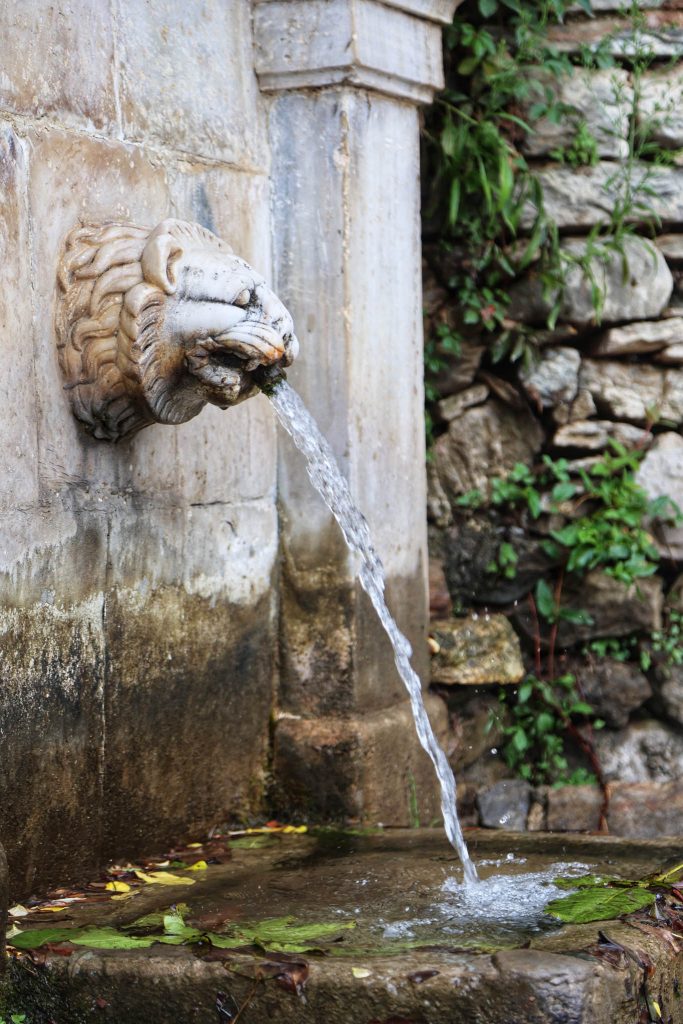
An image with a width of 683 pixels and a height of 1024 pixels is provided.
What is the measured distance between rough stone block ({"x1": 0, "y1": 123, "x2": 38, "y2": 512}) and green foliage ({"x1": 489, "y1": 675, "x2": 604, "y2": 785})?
2.03 meters

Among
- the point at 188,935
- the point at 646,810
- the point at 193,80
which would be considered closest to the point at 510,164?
the point at 193,80

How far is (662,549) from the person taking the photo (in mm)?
4184

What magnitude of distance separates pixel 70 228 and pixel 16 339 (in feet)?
1.02

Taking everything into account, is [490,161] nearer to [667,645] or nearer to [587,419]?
[587,419]

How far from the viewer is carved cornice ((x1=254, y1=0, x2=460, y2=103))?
11.0 ft

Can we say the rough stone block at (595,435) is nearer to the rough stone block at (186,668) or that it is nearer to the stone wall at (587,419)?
the stone wall at (587,419)

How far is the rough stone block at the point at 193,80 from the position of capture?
2969 mm

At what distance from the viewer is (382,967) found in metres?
2.11

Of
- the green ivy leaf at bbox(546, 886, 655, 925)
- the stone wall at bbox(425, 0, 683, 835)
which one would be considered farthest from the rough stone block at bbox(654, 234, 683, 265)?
the green ivy leaf at bbox(546, 886, 655, 925)

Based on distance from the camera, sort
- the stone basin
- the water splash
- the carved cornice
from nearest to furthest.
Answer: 1. the stone basin
2. the water splash
3. the carved cornice

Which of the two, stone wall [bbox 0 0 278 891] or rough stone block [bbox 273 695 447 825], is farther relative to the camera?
rough stone block [bbox 273 695 447 825]

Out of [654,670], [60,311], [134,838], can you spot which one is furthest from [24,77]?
[654,670]

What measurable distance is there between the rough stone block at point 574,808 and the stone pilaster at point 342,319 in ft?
2.17

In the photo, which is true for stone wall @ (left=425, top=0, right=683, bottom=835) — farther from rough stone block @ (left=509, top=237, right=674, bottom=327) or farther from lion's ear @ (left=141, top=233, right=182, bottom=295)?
lion's ear @ (left=141, top=233, right=182, bottom=295)
